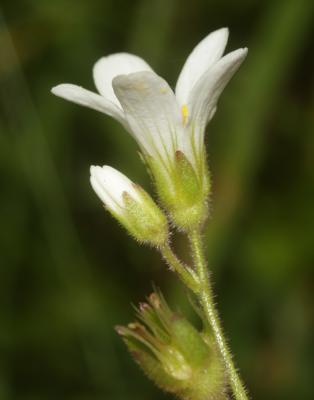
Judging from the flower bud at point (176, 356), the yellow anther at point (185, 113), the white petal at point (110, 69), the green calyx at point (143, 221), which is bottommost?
the flower bud at point (176, 356)

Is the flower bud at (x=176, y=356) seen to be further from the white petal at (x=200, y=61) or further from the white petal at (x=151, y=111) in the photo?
the white petal at (x=200, y=61)

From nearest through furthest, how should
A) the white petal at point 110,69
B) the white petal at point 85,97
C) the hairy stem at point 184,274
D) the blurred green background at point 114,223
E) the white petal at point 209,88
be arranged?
the white petal at point 209,88, the white petal at point 85,97, the hairy stem at point 184,274, the white petal at point 110,69, the blurred green background at point 114,223

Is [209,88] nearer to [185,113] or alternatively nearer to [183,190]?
[185,113]

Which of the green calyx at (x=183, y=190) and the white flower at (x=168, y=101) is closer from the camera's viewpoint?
the white flower at (x=168, y=101)

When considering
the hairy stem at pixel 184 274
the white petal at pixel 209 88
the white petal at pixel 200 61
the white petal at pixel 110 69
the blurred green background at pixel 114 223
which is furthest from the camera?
the blurred green background at pixel 114 223

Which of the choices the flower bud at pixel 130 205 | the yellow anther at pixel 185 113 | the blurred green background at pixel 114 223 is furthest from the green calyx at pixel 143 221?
the blurred green background at pixel 114 223

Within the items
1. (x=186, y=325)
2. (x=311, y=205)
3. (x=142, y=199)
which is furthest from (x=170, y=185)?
(x=311, y=205)

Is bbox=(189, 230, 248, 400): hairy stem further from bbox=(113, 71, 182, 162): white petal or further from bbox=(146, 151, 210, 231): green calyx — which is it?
bbox=(113, 71, 182, 162): white petal
